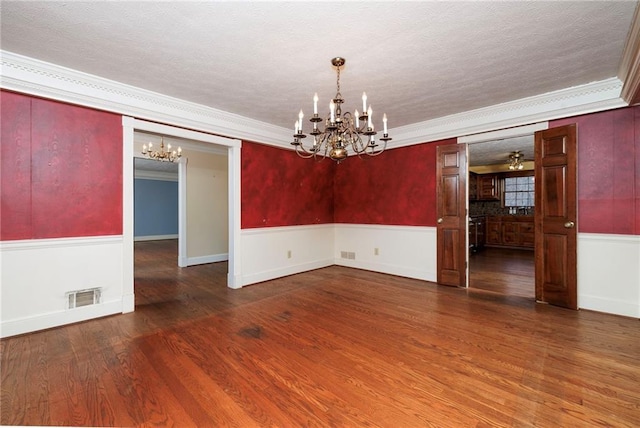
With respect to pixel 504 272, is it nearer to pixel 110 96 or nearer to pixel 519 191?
pixel 519 191

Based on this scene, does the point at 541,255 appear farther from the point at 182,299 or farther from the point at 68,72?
the point at 68,72

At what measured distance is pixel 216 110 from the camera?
4.02 m

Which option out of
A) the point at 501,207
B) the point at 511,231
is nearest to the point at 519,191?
the point at 501,207

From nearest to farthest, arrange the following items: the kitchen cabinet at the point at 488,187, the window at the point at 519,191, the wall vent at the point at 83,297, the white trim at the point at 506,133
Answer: the wall vent at the point at 83,297 < the white trim at the point at 506,133 < the window at the point at 519,191 < the kitchen cabinet at the point at 488,187

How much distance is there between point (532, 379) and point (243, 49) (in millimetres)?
3482

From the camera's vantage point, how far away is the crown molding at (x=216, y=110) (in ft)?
9.08

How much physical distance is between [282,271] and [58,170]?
334cm

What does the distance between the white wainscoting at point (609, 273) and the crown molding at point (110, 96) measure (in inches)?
191

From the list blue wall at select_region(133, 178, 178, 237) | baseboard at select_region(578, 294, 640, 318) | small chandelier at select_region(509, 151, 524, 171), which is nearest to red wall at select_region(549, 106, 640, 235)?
baseboard at select_region(578, 294, 640, 318)

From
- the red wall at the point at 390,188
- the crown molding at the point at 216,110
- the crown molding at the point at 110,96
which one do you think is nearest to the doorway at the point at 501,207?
the red wall at the point at 390,188

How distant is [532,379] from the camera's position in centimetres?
204

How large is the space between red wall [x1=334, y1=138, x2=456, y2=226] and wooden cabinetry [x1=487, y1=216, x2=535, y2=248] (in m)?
5.44

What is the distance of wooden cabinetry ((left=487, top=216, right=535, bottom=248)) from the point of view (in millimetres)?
8273

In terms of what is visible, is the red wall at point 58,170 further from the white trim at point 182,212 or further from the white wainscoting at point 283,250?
the white trim at point 182,212
